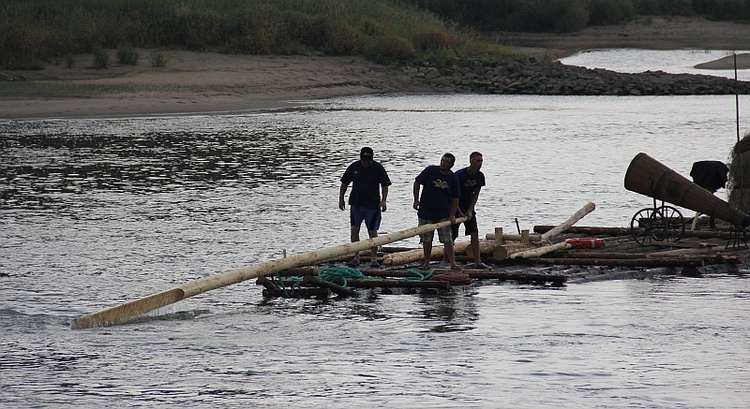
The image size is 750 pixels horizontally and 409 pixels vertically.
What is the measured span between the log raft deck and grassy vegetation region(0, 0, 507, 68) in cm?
3614

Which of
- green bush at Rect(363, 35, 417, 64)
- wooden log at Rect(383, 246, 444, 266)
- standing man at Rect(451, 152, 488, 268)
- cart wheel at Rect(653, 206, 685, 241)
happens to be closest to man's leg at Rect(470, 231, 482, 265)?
standing man at Rect(451, 152, 488, 268)

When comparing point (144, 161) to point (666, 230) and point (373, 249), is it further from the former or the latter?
point (666, 230)

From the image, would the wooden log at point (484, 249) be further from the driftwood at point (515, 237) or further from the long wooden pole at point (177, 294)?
the long wooden pole at point (177, 294)

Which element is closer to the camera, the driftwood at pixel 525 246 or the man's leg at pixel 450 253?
the man's leg at pixel 450 253

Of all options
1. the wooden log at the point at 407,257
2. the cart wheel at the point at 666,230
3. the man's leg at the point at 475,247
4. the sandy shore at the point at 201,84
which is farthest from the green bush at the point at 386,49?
the man's leg at the point at 475,247

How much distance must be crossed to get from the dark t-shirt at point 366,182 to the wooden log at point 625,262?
2.36m

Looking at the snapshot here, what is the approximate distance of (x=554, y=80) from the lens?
60.2m

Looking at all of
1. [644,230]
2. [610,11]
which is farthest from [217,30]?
[644,230]

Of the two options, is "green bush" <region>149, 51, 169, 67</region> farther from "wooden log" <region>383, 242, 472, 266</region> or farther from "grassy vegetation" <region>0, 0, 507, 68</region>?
"wooden log" <region>383, 242, 472, 266</region>

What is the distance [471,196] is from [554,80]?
152 ft

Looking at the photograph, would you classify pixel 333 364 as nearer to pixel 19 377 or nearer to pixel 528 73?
pixel 19 377

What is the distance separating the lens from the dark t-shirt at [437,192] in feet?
48.3

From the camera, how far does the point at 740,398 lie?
10.4 metres

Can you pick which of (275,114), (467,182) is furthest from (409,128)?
(467,182)
